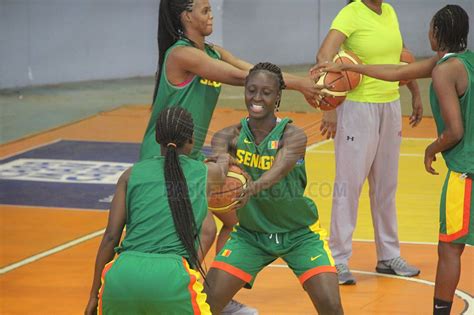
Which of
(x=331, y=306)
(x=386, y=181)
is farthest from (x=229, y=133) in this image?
(x=386, y=181)

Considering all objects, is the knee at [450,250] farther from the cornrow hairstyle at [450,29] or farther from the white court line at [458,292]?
the cornrow hairstyle at [450,29]

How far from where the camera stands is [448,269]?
7074 mm

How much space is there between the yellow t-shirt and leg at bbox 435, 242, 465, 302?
6.18 feet

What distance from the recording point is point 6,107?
1769 centimetres

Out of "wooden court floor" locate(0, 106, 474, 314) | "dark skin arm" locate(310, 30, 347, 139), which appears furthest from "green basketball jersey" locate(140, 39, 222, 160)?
"wooden court floor" locate(0, 106, 474, 314)

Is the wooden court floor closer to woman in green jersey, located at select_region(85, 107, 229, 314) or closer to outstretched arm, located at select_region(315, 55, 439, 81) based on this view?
outstretched arm, located at select_region(315, 55, 439, 81)

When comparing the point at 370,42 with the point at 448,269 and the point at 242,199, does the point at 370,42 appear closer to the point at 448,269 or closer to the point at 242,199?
the point at 448,269

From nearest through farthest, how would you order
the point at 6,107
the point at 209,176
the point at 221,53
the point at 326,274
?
the point at 209,176 → the point at 326,274 → the point at 221,53 → the point at 6,107

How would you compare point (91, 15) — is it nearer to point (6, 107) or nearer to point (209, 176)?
point (6, 107)

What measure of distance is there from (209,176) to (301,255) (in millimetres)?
1047

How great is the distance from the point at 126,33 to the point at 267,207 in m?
14.6

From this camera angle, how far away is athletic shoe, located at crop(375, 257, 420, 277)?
346 inches

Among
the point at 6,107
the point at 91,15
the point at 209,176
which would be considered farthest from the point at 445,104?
the point at 91,15

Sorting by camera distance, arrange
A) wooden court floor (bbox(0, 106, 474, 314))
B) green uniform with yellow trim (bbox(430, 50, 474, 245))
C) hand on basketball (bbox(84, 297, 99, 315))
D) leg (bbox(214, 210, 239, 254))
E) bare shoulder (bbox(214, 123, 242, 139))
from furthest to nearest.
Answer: wooden court floor (bbox(0, 106, 474, 314))
leg (bbox(214, 210, 239, 254))
green uniform with yellow trim (bbox(430, 50, 474, 245))
bare shoulder (bbox(214, 123, 242, 139))
hand on basketball (bbox(84, 297, 99, 315))
